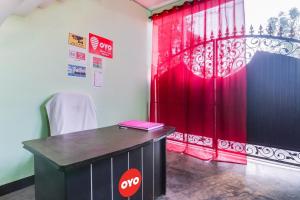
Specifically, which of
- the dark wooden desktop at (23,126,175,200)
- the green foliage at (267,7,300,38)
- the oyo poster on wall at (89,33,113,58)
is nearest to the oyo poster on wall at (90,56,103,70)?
the oyo poster on wall at (89,33,113,58)

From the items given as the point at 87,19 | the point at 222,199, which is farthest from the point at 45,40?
the point at 222,199

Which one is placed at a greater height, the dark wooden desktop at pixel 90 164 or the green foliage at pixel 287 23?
the green foliage at pixel 287 23

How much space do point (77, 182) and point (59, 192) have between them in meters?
0.12

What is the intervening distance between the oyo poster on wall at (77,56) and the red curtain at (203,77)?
4.58ft

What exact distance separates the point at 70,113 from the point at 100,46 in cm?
109

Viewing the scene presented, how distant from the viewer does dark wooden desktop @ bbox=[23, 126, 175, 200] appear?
102cm

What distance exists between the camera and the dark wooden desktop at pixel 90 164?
3.35ft

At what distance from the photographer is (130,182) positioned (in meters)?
1.38

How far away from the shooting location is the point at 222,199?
1.76m

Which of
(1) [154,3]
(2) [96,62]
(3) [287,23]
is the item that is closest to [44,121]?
(2) [96,62]

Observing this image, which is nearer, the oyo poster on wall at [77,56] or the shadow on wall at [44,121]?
the shadow on wall at [44,121]

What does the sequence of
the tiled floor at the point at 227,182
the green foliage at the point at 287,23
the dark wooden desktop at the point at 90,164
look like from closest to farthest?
the dark wooden desktop at the point at 90,164 < the tiled floor at the point at 227,182 < the green foliage at the point at 287,23

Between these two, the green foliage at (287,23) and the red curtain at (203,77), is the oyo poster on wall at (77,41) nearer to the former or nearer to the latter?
the red curtain at (203,77)

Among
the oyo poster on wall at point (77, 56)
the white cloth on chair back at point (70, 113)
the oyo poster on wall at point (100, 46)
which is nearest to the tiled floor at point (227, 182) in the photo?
the white cloth on chair back at point (70, 113)
